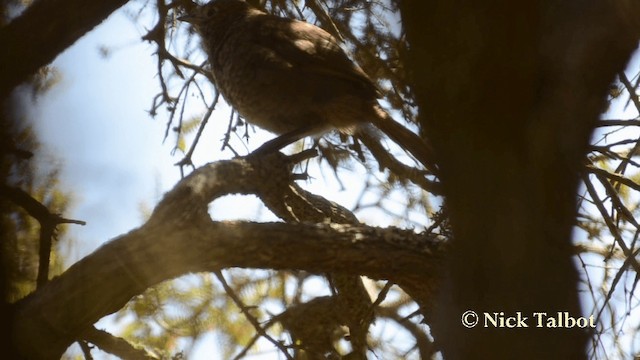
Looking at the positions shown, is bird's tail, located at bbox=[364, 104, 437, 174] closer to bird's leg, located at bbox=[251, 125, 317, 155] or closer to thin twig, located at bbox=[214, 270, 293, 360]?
bird's leg, located at bbox=[251, 125, 317, 155]

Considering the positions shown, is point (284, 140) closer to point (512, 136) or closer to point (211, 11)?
point (211, 11)

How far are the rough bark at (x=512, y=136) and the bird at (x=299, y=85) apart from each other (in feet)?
6.10

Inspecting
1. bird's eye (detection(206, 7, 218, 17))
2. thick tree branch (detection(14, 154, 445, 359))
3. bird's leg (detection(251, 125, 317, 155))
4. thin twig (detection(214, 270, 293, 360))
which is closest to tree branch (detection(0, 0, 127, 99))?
thick tree branch (detection(14, 154, 445, 359))

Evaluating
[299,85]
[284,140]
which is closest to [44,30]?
[284,140]

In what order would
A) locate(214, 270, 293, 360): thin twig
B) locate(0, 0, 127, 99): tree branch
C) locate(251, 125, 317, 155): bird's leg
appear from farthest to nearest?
locate(251, 125, 317, 155): bird's leg
locate(214, 270, 293, 360): thin twig
locate(0, 0, 127, 99): tree branch

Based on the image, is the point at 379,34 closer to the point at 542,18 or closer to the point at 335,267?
the point at 335,267

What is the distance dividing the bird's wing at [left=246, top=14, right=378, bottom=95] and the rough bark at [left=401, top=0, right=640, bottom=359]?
6.03ft

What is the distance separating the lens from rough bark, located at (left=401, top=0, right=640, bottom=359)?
179 cm

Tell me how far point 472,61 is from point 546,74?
20 centimetres

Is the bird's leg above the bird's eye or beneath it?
beneath

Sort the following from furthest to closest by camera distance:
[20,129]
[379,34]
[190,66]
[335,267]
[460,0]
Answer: [190,66] < [379,34] < [335,267] < [460,0] < [20,129]

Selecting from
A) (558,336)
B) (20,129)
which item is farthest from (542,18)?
(20,129)

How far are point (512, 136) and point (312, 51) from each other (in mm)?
2268

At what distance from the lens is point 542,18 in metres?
2.03
